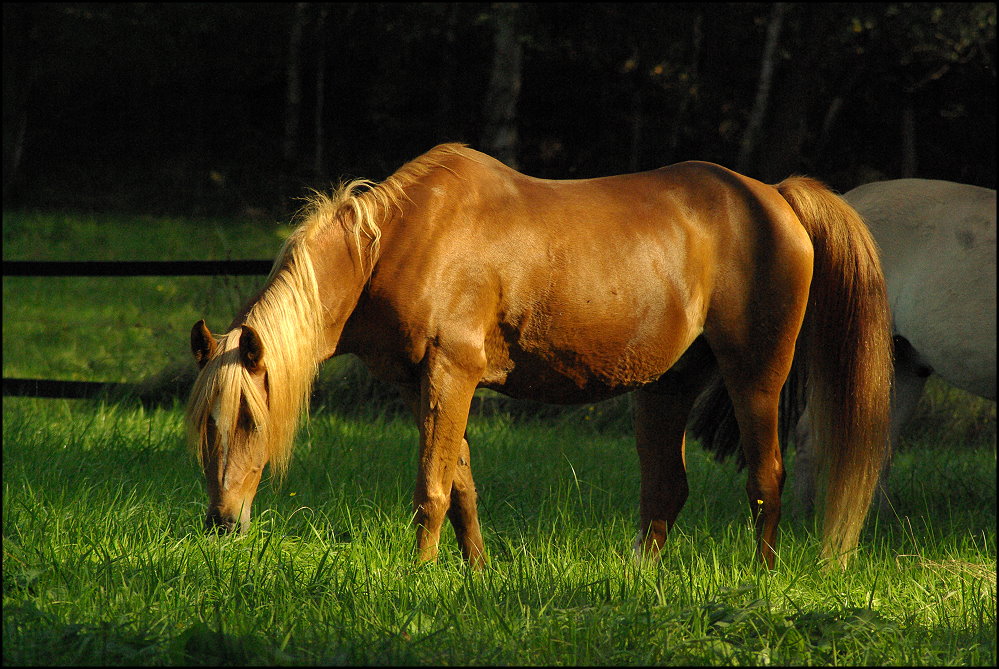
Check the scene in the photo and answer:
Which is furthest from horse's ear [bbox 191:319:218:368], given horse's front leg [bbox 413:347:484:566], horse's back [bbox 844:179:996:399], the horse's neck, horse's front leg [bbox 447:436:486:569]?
horse's back [bbox 844:179:996:399]

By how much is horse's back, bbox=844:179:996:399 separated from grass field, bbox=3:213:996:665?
2.69ft

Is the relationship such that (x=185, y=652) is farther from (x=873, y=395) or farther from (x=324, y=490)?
(x=873, y=395)

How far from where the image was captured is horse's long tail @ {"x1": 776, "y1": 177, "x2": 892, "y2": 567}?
4062mm

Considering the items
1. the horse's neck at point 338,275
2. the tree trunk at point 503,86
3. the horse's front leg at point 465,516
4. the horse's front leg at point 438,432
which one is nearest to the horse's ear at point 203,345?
the horse's neck at point 338,275

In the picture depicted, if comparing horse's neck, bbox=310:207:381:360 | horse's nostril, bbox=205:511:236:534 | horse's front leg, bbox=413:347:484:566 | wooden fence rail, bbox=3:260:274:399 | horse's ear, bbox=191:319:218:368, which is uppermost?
horse's neck, bbox=310:207:381:360

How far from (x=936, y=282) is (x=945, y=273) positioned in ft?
0.19

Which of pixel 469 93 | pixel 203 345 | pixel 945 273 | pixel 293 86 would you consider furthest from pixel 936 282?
pixel 293 86

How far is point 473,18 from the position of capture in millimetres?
14258

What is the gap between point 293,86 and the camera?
21703mm

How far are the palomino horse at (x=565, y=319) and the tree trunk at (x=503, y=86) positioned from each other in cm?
825

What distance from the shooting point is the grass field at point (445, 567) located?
2.57 meters

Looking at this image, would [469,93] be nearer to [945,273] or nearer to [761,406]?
[945,273]

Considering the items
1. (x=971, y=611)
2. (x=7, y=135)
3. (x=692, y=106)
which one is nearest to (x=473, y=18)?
(x=692, y=106)

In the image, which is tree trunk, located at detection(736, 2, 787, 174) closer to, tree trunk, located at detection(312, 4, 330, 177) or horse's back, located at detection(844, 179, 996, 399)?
tree trunk, located at detection(312, 4, 330, 177)
